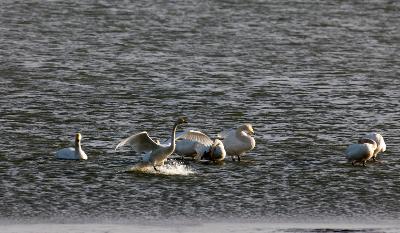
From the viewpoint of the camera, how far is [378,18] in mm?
32938

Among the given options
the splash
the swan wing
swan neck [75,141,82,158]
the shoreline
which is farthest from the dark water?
the swan wing

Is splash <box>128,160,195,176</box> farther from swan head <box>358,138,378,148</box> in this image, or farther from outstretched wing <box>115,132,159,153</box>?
swan head <box>358,138,378,148</box>

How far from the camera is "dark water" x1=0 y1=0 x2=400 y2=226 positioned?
1385cm

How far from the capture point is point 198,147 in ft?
52.7

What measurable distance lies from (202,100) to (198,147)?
15.2 feet

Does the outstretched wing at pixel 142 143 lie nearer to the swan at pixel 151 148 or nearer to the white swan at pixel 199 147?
the swan at pixel 151 148

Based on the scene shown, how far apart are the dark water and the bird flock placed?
0.18 meters

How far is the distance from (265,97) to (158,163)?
5971 mm

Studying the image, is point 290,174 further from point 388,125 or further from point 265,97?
point 265,97

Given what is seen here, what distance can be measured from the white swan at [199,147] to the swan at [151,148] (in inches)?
13.3

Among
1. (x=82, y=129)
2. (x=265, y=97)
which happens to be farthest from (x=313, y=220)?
(x=265, y=97)

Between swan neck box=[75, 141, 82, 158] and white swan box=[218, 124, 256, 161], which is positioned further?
white swan box=[218, 124, 256, 161]

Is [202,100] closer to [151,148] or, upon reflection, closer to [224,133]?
[224,133]

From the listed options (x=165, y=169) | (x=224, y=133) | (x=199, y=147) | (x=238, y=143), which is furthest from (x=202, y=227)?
(x=224, y=133)
